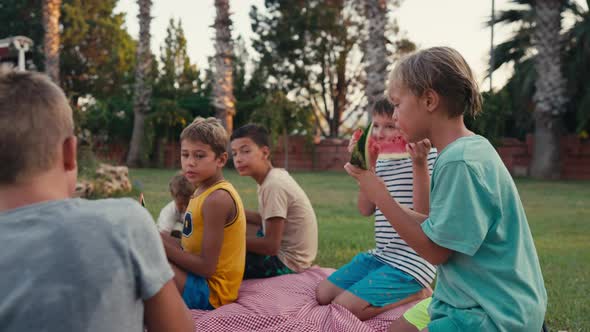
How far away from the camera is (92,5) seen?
115 ft

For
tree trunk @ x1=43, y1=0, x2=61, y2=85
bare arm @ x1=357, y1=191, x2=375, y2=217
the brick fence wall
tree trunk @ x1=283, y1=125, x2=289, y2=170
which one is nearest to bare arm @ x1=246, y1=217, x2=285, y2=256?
bare arm @ x1=357, y1=191, x2=375, y2=217

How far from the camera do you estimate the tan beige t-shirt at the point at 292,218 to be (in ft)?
13.9

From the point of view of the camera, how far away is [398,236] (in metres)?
3.72

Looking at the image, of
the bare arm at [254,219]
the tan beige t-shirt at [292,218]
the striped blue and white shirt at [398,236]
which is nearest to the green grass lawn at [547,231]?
the striped blue and white shirt at [398,236]

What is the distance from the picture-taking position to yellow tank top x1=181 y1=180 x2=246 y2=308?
345 centimetres

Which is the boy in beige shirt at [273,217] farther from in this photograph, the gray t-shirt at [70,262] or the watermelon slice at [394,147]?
the gray t-shirt at [70,262]

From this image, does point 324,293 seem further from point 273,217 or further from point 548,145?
point 548,145

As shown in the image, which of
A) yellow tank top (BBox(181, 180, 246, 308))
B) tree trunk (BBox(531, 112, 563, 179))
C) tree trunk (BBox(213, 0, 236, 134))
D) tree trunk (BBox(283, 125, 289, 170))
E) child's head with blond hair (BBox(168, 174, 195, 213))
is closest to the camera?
yellow tank top (BBox(181, 180, 246, 308))

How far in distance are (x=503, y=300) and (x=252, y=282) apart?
7.90ft

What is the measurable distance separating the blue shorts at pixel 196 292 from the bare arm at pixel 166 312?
1.90 meters

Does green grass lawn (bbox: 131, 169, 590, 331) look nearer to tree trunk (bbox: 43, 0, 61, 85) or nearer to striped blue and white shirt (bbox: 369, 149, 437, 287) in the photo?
striped blue and white shirt (bbox: 369, 149, 437, 287)

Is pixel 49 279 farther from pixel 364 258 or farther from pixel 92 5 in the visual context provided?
pixel 92 5

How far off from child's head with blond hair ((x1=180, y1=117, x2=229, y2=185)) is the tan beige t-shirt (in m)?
0.63

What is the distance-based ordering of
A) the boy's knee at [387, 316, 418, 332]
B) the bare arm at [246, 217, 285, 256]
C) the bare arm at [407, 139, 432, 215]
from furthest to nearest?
the bare arm at [246, 217, 285, 256] < the boy's knee at [387, 316, 418, 332] < the bare arm at [407, 139, 432, 215]
